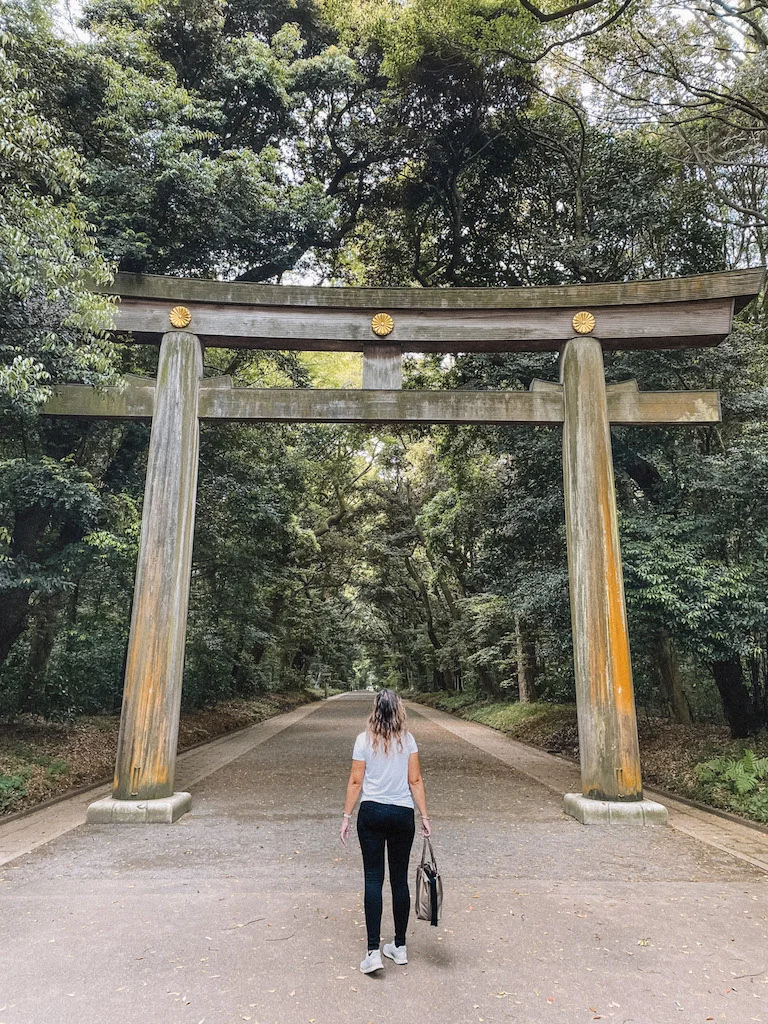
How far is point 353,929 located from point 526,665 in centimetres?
1394

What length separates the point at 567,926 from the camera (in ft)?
12.7

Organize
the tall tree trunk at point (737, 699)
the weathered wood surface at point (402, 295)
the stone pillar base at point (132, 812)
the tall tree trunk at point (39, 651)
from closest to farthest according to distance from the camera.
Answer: the stone pillar base at point (132, 812)
the weathered wood surface at point (402, 295)
the tall tree trunk at point (737, 699)
the tall tree trunk at point (39, 651)

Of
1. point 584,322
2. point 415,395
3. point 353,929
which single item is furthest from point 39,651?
point 584,322

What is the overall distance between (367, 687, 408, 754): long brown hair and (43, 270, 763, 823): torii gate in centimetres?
387

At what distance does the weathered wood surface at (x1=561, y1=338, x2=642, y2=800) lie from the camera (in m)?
6.47

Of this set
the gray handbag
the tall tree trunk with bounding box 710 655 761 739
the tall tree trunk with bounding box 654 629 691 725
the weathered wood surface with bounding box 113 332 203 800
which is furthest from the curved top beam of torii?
the tall tree trunk with bounding box 654 629 691 725

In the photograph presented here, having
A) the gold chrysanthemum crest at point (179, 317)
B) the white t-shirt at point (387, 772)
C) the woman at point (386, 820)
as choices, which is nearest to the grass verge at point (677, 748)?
the woman at point (386, 820)

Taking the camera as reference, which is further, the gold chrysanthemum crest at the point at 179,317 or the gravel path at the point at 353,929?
the gold chrysanthemum crest at the point at 179,317

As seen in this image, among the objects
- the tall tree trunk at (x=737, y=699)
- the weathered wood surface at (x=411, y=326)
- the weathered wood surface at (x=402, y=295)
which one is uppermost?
the weathered wood surface at (x=402, y=295)

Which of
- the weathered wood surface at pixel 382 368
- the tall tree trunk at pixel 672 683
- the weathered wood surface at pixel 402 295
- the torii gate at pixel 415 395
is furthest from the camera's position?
the tall tree trunk at pixel 672 683

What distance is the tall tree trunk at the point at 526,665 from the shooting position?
54.8 ft

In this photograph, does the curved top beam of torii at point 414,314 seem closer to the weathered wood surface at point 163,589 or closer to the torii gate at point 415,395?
the torii gate at point 415,395

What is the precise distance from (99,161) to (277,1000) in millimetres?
9393

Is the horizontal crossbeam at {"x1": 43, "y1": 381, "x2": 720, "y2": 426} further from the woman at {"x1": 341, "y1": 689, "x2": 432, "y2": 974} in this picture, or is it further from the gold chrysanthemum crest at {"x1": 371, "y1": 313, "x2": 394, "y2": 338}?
the woman at {"x1": 341, "y1": 689, "x2": 432, "y2": 974}
